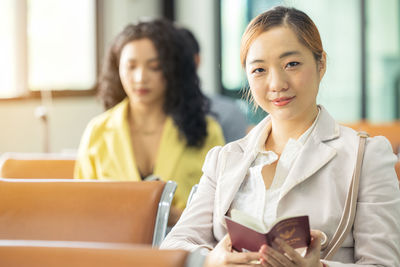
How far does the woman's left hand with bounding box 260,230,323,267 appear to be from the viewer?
4.06 ft

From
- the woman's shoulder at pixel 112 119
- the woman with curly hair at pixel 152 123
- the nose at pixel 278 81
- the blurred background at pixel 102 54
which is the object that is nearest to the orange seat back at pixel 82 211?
the nose at pixel 278 81

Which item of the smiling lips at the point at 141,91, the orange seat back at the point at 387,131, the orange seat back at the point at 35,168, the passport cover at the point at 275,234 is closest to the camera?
the passport cover at the point at 275,234

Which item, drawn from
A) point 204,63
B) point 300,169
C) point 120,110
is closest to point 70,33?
point 204,63

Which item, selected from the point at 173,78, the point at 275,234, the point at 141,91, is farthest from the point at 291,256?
the point at 173,78

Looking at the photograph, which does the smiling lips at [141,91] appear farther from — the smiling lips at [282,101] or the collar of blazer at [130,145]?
the smiling lips at [282,101]

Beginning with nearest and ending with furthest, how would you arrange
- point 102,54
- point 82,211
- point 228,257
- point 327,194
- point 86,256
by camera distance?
1. point 86,256
2. point 228,257
3. point 327,194
4. point 82,211
5. point 102,54

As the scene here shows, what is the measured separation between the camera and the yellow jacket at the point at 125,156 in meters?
2.60

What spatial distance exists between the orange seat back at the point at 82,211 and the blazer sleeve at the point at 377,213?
60 centimetres

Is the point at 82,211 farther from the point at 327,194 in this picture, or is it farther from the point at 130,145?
the point at 130,145

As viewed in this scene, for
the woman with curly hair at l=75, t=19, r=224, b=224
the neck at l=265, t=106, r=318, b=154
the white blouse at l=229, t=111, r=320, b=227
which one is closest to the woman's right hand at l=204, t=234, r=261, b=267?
the white blouse at l=229, t=111, r=320, b=227

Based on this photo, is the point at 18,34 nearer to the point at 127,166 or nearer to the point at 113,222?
the point at 127,166

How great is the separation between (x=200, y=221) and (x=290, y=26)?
0.56m

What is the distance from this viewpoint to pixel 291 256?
4.11ft

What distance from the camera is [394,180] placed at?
1.42 metres
